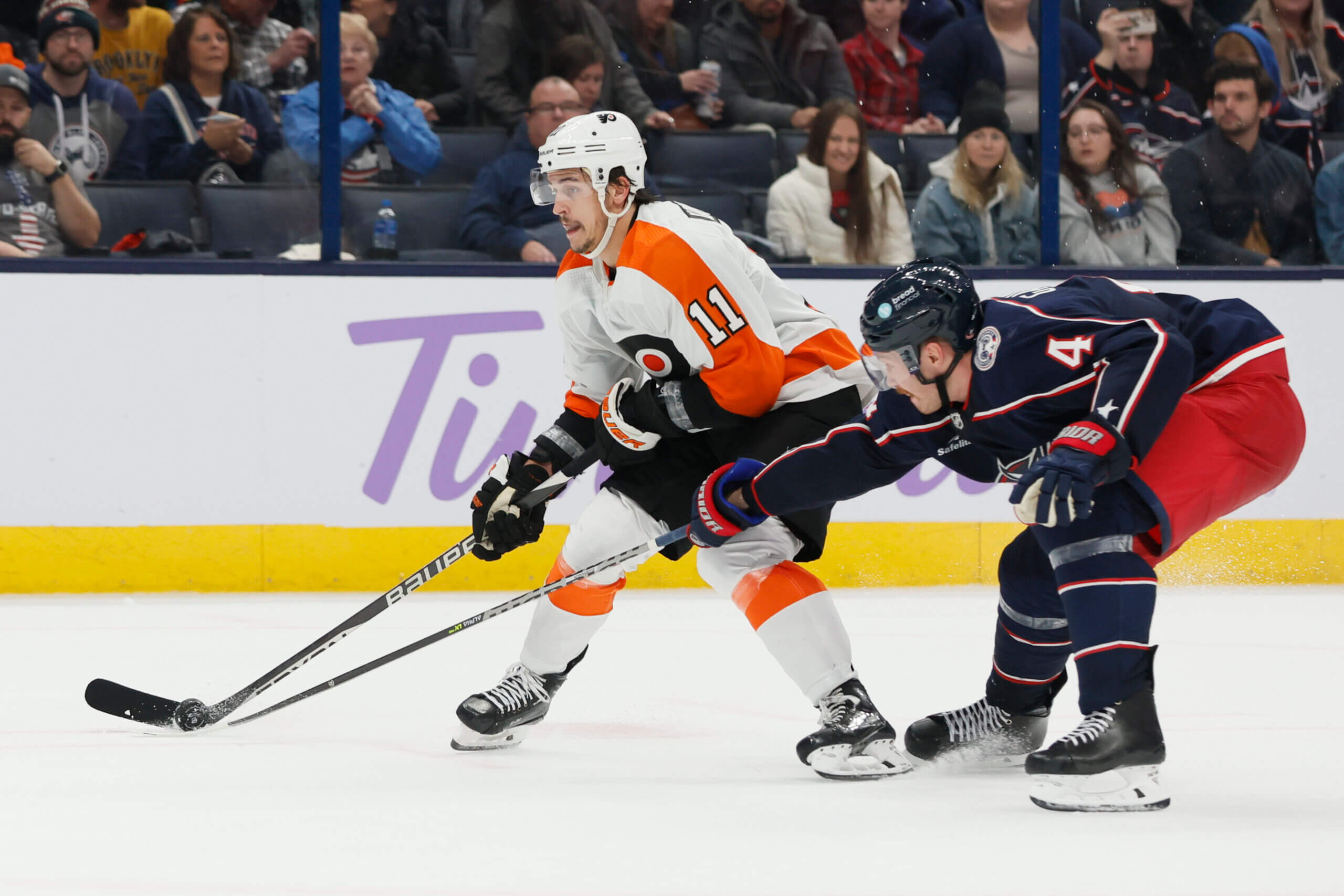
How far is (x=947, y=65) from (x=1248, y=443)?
9.79ft

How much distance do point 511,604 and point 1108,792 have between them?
3.48ft

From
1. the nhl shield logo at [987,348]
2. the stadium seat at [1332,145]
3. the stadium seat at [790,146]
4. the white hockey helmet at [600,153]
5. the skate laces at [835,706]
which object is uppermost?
the white hockey helmet at [600,153]

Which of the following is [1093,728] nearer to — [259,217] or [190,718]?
[190,718]

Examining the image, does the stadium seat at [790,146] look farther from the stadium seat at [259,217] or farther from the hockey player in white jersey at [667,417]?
the hockey player in white jersey at [667,417]

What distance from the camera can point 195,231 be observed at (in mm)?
4602

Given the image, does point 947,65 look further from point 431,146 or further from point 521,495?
point 521,495

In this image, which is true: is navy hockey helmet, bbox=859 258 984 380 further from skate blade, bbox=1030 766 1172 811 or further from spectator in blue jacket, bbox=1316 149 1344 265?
spectator in blue jacket, bbox=1316 149 1344 265

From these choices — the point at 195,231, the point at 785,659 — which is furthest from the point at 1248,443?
the point at 195,231

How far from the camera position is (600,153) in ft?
8.54

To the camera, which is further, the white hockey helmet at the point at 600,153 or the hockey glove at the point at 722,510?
the white hockey helmet at the point at 600,153

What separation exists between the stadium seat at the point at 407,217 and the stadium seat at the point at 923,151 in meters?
1.45

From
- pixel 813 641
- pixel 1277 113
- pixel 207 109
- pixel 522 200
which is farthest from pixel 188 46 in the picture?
pixel 1277 113

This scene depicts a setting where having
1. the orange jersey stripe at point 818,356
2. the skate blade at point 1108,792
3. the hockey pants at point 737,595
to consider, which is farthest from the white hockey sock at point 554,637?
the skate blade at point 1108,792

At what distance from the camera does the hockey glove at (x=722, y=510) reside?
97.8 inches
